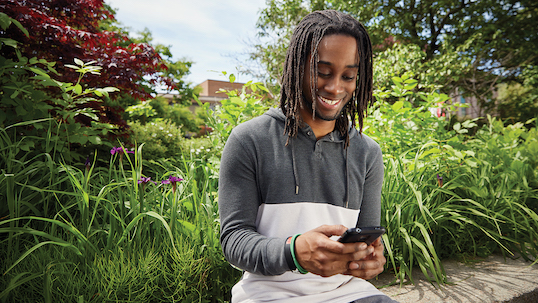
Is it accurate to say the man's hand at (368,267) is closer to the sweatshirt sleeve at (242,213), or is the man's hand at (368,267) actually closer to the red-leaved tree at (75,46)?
the sweatshirt sleeve at (242,213)

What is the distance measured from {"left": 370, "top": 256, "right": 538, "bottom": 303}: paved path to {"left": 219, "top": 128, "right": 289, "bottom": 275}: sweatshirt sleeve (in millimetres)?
1147

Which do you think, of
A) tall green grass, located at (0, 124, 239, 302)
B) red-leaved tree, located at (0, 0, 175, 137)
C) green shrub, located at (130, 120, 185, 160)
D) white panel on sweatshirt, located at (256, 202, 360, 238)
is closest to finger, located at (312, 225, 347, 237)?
white panel on sweatshirt, located at (256, 202, 360, 238)

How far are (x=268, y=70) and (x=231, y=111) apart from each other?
8.36 m

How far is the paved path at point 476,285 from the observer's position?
Result: 1.75 meters

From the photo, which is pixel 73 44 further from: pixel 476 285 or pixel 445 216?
pixel 476 285

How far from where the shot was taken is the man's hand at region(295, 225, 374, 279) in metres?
0.85

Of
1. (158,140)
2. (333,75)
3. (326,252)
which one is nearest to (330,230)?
(326,252)

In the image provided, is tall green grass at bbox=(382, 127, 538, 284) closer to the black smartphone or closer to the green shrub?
the black smartphone

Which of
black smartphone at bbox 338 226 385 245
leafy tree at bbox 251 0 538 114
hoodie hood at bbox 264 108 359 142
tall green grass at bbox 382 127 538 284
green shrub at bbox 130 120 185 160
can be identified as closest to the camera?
black smartphone at bbox 338 226 385 245

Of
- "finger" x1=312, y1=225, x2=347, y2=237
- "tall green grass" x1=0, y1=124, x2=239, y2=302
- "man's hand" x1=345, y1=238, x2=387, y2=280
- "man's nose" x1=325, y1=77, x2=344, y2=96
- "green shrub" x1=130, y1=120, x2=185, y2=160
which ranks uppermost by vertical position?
"man's nose" x1=325, y1=77, x2=344, y2=96

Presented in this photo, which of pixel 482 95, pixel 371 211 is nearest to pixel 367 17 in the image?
pixel 482 95

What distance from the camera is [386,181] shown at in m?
2.28

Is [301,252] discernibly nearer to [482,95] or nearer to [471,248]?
[471,248]

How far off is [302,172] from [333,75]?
0.37 meters
